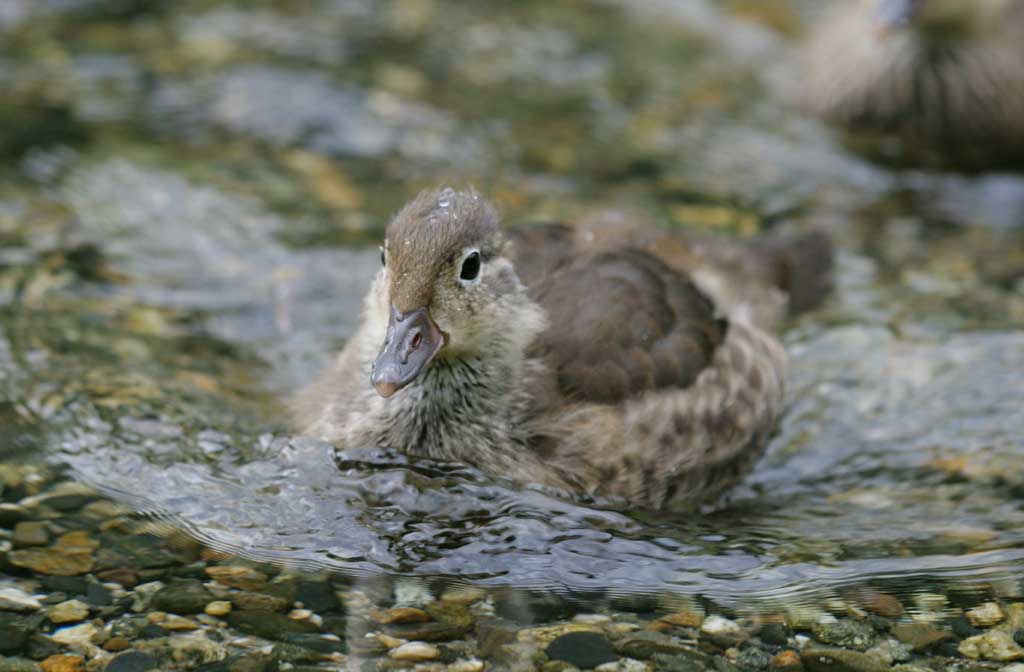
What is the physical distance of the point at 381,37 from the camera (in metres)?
10.6

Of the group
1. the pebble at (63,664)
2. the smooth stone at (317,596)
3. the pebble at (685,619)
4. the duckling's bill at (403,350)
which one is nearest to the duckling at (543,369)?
the duckling's bill at (403,350)

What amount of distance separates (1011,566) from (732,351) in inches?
68.4

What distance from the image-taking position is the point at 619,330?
5.84m

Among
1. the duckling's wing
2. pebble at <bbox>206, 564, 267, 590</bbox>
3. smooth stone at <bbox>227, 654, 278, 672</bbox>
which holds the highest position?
the duckling's wing

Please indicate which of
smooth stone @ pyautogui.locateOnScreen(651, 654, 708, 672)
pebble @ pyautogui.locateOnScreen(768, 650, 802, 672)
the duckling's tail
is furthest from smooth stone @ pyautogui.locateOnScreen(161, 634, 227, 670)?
the duckling's tail

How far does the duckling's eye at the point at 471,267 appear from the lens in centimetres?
529

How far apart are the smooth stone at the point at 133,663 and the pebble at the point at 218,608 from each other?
31cm

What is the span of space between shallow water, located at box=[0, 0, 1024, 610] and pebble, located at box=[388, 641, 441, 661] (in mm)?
466

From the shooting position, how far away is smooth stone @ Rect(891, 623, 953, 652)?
4707 mm

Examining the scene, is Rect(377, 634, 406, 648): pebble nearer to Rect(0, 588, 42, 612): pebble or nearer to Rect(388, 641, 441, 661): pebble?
Rect(388, 641, 441, 661): pebble

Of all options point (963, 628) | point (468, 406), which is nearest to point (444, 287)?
point (468, 406)

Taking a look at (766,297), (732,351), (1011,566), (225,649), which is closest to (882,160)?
(766,297)

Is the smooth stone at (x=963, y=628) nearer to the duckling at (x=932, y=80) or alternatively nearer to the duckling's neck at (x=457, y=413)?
the duckling's neck at (x=457, y=413)

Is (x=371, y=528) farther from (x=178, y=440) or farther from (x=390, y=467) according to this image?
(x=178, y=440)
